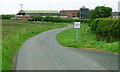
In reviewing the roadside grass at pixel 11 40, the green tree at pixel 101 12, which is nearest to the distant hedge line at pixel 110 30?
the roadside grass at pixel 11 40

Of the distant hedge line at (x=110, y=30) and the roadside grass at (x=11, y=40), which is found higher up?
the distant hedge line at (x=110, y=30)

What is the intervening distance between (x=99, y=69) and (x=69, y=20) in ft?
395

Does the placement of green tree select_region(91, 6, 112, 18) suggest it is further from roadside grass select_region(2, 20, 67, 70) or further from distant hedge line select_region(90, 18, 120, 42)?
distant hedge line select_region(90, 18, 120, 42)

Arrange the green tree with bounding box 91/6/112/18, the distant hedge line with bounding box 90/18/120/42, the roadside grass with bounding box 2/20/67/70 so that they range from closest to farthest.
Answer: the roadside grass with bounding box 2/20/67/70, the distant hedge line with bounding box 90/18/120/42, the green tree with bounding box 91/6/112/18

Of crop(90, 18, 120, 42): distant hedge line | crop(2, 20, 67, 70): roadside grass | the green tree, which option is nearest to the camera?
crop(2, 20, 67, 70): roadside grass

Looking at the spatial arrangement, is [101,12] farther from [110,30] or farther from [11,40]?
[11,40]

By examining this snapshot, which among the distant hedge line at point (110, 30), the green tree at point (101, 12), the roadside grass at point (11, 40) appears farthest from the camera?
the green tree at point (101, 12)

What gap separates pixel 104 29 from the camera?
107ft

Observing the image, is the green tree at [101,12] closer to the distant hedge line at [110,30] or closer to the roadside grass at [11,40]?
the roadside grass at [11,40]

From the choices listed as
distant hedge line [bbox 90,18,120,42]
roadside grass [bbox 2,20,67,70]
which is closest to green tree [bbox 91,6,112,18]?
roadside grass [bbox 2,20,67,70]

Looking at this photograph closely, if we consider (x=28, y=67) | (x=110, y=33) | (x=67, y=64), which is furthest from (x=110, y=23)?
(x=28, y=67)

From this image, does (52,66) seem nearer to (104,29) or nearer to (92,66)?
(92,66)

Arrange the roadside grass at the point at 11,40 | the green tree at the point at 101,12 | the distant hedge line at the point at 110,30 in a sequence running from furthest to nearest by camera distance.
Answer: the green tree at the point at 101,12 < the distant hedge line at the point at 110,30 < the roadside grass at the point at 11,40

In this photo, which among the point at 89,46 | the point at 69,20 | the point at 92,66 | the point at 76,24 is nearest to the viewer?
the point at 92,66
